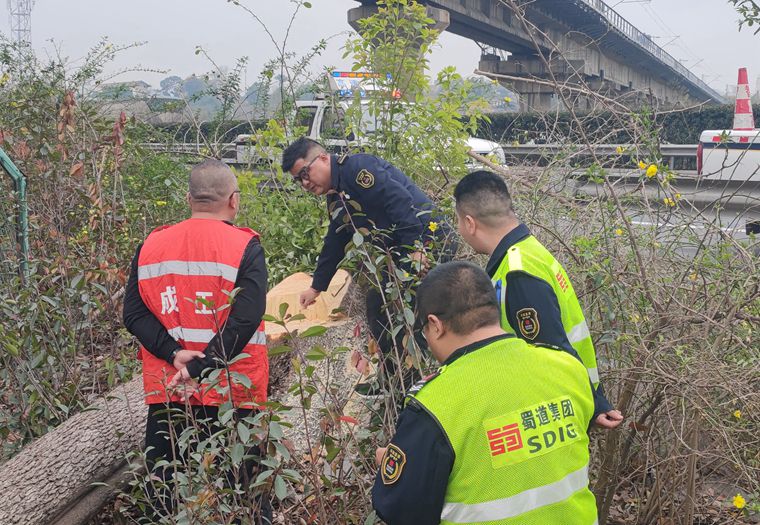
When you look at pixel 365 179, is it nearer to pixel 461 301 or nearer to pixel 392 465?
pixel 461 301

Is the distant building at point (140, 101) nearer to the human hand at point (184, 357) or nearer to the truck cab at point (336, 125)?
the truck cab at point (336, 125)

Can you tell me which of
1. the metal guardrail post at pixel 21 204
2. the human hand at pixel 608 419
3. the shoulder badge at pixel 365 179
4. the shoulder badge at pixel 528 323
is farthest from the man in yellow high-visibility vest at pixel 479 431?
the metal guardrail post at pixel 21 204

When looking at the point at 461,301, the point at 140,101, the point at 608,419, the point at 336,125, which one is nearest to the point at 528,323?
the point at 608,419

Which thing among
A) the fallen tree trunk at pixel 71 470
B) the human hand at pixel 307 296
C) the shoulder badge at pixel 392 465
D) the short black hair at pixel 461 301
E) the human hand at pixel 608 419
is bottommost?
the fallen tree trunk at pixel 71 470

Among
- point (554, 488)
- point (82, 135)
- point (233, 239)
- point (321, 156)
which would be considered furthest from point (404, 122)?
point (554, 488)

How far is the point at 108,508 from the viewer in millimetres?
3527

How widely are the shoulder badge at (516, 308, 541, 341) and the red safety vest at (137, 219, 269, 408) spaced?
983 millimetres

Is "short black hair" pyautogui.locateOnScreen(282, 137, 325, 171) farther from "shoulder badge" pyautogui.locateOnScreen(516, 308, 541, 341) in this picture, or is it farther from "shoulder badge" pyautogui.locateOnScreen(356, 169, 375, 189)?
"shoulder badge" pyautogui.locateOnScreen(516, 308, 541, 341)

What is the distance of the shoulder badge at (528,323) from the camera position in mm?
2381

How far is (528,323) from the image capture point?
239 cm

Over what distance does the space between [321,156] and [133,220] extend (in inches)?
86.7

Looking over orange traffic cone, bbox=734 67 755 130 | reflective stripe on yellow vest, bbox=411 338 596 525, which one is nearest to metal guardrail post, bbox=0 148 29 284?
reflective stripe on yellow vest, bbox=411 338 596 525

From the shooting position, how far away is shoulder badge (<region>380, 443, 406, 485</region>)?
1.75m

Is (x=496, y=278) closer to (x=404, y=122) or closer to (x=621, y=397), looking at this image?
(x=621, y=397)
